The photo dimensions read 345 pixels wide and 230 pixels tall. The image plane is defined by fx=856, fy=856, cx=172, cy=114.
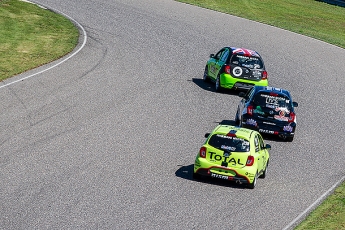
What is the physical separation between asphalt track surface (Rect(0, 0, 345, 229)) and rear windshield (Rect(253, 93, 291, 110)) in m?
1.16

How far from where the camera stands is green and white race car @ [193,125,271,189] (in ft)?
71.6

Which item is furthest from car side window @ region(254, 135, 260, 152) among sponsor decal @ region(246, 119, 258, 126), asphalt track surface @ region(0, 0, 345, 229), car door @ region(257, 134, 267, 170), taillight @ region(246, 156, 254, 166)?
sponsor decal @ region(246, 119, 258, 126)

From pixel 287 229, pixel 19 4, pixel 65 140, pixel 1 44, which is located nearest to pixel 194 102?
pixel 65 140

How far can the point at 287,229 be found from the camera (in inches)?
748

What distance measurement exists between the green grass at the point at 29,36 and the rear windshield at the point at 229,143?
12132 millimetres

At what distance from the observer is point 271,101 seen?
2797 cm

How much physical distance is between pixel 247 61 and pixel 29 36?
1128 cm

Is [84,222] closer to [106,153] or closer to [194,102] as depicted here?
[106,153]

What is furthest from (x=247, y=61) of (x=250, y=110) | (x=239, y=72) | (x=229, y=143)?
(x=229, y=143)

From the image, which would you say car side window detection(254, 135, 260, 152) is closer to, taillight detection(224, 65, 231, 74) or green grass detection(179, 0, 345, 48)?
taillight detection(224, 65, 231, 74)

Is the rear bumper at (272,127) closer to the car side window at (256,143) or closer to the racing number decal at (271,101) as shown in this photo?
the racing number decal at (271,101)

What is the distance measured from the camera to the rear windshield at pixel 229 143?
873 inches

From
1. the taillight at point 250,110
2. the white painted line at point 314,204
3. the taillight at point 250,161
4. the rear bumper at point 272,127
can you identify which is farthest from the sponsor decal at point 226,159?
the taillight at point 250,110

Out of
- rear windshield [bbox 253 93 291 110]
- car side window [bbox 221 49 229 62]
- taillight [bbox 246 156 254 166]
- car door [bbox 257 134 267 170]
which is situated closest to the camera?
taillight [bbox 246 156 254 166]
